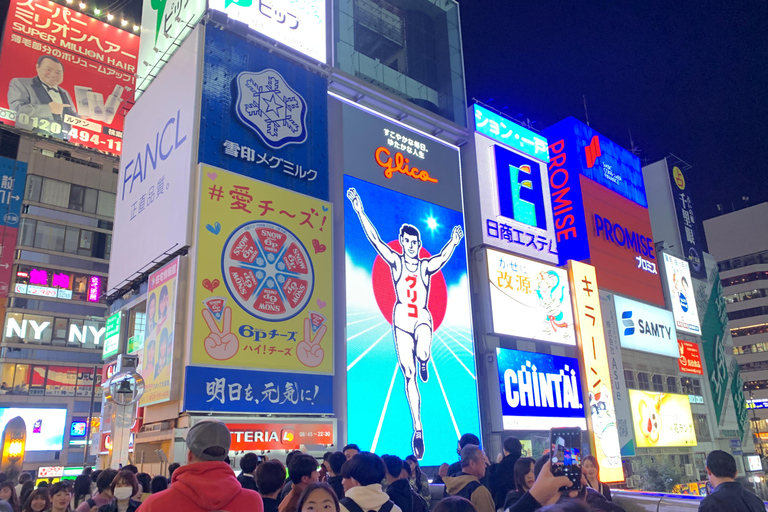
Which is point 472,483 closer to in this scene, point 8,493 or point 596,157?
point 8,493

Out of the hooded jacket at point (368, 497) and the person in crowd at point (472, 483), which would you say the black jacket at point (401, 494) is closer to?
the person in crowd at point (472, 483)

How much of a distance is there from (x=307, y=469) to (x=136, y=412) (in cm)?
1103

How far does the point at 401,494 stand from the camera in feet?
14.9

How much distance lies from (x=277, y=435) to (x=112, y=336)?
24.2 ft

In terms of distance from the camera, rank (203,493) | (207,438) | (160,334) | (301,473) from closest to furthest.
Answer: (203,493) < (207,438) < (301,473) < (160,334)

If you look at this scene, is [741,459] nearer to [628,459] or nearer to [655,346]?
[655,346]

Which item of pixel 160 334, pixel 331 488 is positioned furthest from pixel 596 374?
pixel 331 488

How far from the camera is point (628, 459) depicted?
26.7 m

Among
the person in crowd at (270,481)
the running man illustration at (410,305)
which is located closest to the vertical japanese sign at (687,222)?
the running man illustration at (410,305)

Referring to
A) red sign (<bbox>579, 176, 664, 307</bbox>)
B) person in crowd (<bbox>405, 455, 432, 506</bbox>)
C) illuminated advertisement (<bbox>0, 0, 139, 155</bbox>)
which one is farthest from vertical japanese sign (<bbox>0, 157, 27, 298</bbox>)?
person in crowd (<bbox>405, 455, 432, 506</bbox>)

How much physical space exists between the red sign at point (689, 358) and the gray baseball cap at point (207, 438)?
3487 centimetres

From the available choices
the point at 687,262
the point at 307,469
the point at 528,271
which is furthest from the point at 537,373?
the point at 687,262

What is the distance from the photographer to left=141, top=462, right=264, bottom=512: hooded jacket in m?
2.77

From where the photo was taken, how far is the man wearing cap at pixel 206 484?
278 cm
